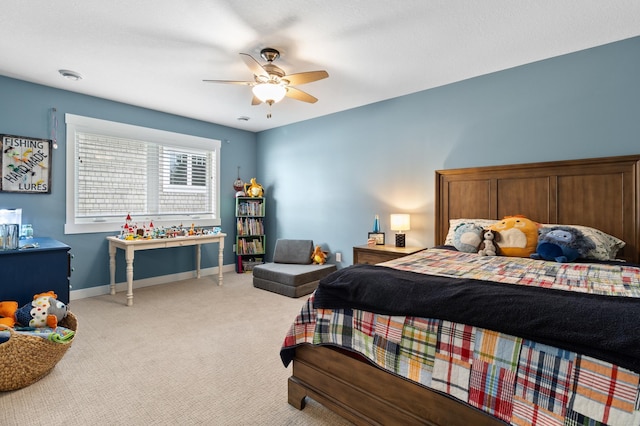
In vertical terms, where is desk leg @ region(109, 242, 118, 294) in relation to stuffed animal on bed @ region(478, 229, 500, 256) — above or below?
below

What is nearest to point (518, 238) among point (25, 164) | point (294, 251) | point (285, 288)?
point (285, 288)

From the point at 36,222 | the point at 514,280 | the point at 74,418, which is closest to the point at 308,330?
the point at 514,280

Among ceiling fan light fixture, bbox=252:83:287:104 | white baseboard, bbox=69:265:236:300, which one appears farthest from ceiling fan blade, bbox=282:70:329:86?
white baseboard, bbox=69:265:236:300

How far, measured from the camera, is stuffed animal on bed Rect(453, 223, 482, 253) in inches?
107

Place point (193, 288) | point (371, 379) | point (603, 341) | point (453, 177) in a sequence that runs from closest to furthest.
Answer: point (603, 341), point (371, 379), point (453, 177), point (193, 288)

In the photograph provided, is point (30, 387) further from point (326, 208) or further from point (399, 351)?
point (326, 208)

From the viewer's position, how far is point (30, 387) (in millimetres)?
1981

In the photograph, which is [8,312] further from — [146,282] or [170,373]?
[146,282]

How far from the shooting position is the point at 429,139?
3713mm

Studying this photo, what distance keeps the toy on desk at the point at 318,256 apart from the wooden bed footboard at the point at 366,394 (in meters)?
2.75

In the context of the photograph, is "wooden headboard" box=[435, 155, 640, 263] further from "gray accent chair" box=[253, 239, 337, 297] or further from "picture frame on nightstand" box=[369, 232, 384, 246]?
"gray accent chair" box=[253, 239, 337, 297]

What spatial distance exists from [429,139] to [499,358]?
2.96m

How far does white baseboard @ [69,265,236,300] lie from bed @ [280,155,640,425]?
11.1ft

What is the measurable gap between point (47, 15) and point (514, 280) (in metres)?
3.51
